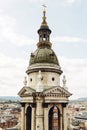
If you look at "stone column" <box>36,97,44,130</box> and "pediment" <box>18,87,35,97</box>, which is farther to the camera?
"pediment" <box>18,87,35,97</box>

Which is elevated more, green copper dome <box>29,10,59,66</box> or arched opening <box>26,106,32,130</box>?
green copper dome <box>29,10,59,66</box>

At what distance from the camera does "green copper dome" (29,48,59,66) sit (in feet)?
97.1

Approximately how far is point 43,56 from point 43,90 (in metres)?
4.24

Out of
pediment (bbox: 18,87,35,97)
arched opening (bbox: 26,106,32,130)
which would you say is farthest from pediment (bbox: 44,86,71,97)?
arched opening (bbox: 26,106,32,130)

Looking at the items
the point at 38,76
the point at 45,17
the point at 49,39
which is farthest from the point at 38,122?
the point at 45,17

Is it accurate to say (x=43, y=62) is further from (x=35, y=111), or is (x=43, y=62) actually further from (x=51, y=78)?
(x=35, y=111)

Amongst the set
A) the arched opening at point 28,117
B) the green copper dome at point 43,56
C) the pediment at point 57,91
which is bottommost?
the arched opening at point 28,117

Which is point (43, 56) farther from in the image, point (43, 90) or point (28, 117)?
point (28, 117)

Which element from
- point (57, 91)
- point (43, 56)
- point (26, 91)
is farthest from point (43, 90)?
point (43, 56)

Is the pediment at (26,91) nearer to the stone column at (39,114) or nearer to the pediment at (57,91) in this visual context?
the stone column at (39,114)

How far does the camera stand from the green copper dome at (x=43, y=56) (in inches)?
1166

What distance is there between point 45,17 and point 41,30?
2.34 meters

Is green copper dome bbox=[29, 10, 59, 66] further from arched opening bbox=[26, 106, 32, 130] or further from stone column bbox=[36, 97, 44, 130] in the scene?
arched opening bbox=[26, 106, 32, 130]

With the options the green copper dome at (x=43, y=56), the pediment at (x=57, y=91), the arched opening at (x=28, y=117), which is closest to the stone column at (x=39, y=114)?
the pediment at (x=57, y=91)
